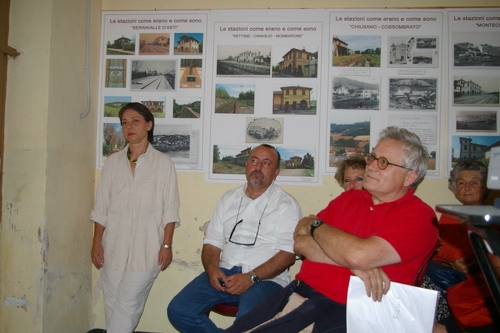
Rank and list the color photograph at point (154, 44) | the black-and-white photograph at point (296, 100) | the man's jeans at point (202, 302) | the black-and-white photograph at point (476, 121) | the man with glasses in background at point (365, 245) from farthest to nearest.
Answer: the color photograph at point (154, 44)
the black-and-white photograph at point (296, 100)
the black-and-white photograph at point (476, 121)
the man's jeans at point (202, 302)
the man with glasses in background at point (365, 245)

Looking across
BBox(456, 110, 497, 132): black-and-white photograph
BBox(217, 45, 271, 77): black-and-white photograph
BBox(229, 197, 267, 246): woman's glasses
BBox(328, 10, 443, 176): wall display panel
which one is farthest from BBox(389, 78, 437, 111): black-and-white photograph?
BBox(229, 197, 267, 246): woman's glasses

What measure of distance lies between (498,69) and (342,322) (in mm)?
2464

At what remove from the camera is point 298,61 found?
2869 millimetres

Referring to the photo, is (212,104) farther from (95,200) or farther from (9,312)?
(9,312)

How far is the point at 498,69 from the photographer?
273cm

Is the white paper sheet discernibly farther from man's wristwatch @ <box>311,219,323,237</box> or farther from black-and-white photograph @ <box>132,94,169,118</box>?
black-and-white photograph @ <box>132,94,169,118</box>

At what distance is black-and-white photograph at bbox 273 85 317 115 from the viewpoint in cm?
285

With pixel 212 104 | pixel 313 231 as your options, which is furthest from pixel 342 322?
pixel 212 104

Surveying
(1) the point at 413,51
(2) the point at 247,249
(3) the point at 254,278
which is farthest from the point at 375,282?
(1) the point at 413,51

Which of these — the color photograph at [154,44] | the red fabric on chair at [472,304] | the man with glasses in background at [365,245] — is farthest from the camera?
the color photograph at [154,44]

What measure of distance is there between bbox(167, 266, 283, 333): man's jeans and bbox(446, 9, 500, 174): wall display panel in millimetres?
1835

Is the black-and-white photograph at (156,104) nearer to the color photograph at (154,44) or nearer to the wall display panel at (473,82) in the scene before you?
the color photograph at (154,44)

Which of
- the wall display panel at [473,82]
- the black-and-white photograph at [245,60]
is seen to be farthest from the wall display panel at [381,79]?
the black-and-white photograph at [245,60]

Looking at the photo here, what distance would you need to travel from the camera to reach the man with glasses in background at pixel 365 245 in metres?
1.52
